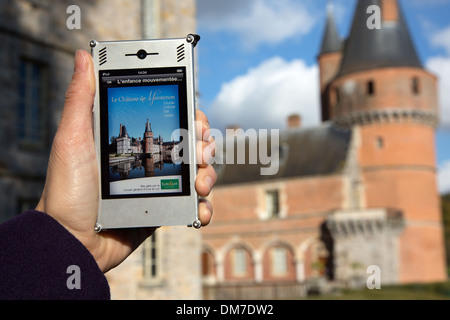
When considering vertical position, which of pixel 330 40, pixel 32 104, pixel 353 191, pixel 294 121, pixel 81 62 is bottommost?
pixel 81 62

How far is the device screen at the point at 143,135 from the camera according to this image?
223cm

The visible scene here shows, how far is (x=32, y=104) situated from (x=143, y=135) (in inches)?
426

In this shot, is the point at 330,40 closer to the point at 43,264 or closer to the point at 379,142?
the point at 379,142

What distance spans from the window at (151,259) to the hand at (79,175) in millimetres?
12299

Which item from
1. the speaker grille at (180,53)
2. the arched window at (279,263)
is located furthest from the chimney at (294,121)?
the speaker grille at (180,53)

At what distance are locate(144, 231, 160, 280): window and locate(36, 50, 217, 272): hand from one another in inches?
484

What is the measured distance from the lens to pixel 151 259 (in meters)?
14.6

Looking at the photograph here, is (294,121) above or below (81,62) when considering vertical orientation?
above

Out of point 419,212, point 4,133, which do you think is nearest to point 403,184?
point 419,212

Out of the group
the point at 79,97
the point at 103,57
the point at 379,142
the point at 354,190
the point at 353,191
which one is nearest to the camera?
the point at 79,97

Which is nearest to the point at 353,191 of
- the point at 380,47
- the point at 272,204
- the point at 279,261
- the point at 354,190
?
the point at 354,190
